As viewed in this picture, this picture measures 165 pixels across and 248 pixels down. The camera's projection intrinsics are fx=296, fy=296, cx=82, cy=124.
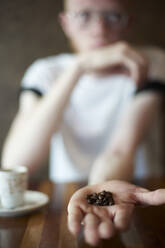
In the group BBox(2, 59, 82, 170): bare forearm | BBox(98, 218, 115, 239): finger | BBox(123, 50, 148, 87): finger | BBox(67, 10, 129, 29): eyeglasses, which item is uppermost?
BBox(67, 10, 129, 29): eyeglasses

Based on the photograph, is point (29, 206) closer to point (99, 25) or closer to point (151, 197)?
point (151, 197)

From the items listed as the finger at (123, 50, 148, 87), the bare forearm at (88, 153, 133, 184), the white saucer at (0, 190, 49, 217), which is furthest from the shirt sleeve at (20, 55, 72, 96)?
the white saucer at (0, 190, 49, 217)

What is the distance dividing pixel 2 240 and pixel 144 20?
1.34 metres

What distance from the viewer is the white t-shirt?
1.26 m

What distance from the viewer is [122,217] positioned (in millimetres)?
Answer: 314

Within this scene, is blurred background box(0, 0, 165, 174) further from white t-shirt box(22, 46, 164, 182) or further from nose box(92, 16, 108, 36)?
nose box(92, 16, 108, 36)

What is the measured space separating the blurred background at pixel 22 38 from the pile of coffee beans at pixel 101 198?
3.71 feet

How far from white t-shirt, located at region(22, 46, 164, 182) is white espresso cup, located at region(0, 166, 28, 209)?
0.68 m

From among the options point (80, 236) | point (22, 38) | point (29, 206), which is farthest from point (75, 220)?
point (22, 38)

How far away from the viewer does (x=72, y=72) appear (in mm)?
1041

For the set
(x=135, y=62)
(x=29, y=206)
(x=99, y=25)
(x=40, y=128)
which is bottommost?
(x=29, y=206)

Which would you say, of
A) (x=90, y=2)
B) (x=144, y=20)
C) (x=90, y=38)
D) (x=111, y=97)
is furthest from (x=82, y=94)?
(x=144, y=20)

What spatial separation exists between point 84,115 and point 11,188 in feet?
2.54

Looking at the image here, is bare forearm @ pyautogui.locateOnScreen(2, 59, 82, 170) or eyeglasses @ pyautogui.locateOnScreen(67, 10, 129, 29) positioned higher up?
eyeglasses @ pyautogui.locateOnScreen(67, 10, 129, 29)
